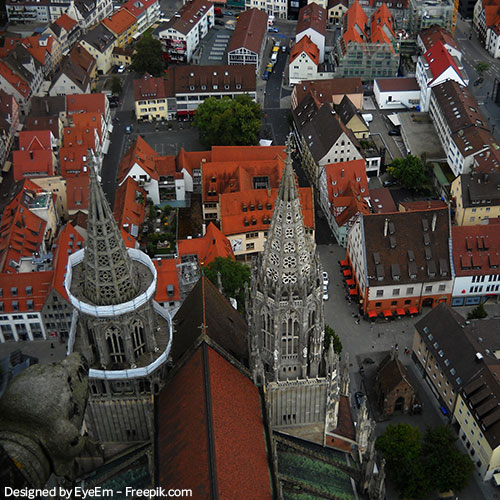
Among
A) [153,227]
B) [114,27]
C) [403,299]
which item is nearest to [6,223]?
[153,227]

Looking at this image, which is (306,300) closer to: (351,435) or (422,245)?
(351,435)

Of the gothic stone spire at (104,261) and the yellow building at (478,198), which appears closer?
the gothic stone spire at (104,261)

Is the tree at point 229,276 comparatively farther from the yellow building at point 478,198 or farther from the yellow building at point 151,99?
the yellow building at point 151,99

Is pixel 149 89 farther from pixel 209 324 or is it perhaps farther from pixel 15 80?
pixel 209 324

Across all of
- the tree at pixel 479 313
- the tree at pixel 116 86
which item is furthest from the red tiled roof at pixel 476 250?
the tree at pixel 116 86

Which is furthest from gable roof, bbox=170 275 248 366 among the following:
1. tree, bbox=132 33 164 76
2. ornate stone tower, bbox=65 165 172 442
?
tree, bbox=132 33 164 76

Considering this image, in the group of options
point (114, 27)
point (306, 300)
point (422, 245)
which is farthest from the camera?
point (114, 27)
